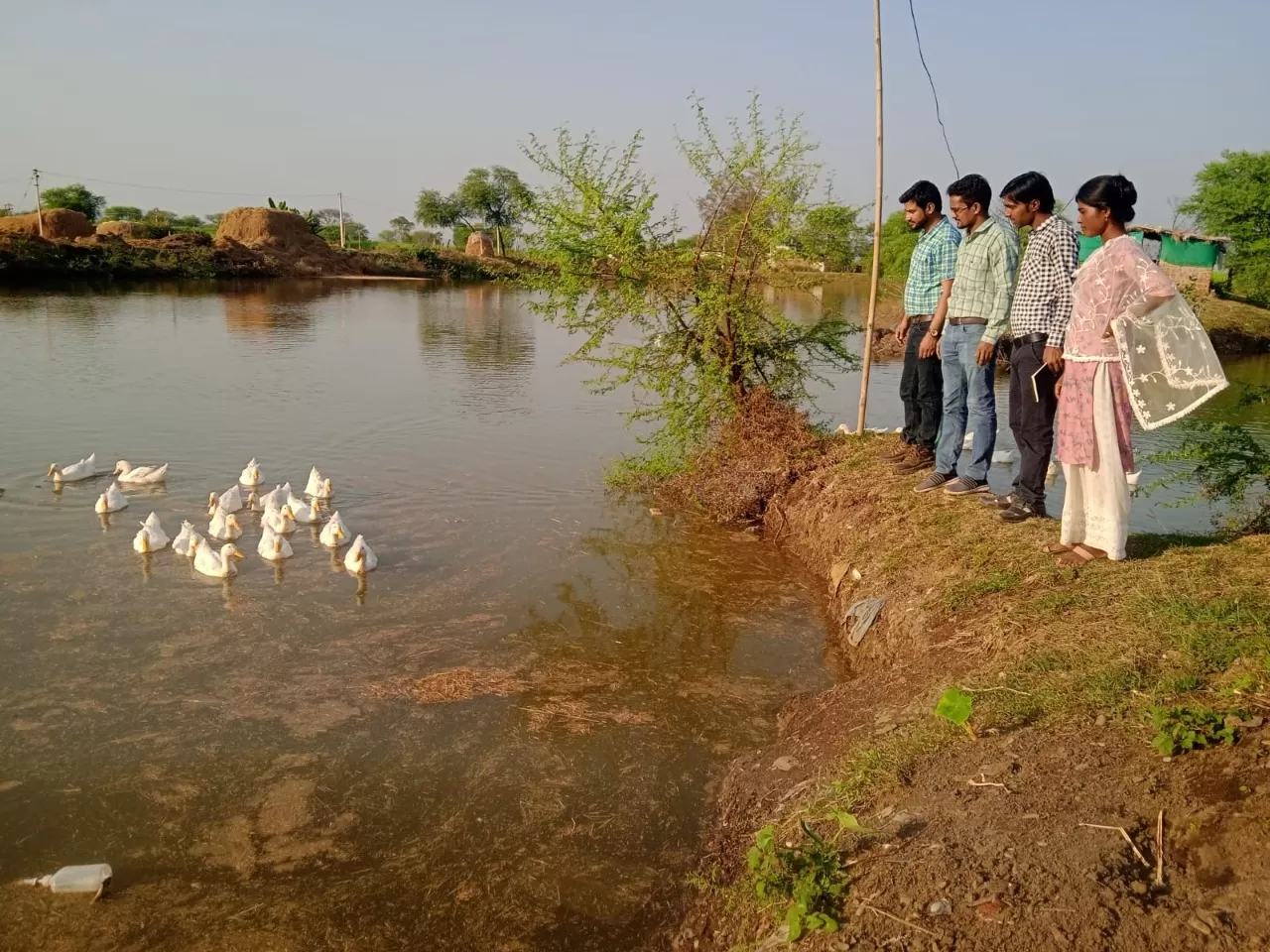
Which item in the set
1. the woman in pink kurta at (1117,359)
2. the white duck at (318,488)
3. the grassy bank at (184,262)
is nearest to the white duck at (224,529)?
the white duck at (318,488)

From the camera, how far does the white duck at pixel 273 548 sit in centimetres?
785

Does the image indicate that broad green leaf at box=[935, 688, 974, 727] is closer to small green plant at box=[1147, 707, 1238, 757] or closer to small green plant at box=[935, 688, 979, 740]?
small green plant at box=[935, 688, 979, 740]

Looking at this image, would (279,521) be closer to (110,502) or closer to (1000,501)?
(110,502)

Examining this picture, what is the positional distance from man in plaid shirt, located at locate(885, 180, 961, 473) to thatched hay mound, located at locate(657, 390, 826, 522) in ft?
4.34

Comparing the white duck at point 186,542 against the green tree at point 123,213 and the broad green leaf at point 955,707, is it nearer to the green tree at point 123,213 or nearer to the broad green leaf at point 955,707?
the broad green leaf at point 955,707

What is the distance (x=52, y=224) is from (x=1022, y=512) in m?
49.1

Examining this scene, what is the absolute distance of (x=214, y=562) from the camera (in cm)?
748

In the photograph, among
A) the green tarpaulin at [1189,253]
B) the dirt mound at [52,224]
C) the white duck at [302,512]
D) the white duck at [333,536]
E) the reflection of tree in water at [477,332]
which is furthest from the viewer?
the dirt mound at [52,224]

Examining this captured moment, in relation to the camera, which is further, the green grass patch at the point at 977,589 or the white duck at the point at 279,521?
the white duck at the point at 279,521

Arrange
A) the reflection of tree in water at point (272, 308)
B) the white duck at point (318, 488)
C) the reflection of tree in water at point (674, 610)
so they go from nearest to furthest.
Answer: the reflection of tree in water at point (674, 610)
the white duck at point (318, 488)
the reflection of tree in water at point (272, 308)

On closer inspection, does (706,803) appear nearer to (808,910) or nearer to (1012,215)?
(808,910)

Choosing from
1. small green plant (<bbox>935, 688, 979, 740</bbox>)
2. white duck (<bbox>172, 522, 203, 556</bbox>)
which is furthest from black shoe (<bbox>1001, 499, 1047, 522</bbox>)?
white duck (<bbox>172, 522, 203, 556</bbox>)

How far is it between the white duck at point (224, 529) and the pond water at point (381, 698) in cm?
21

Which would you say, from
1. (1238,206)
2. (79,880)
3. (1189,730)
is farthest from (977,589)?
(1238,206)
